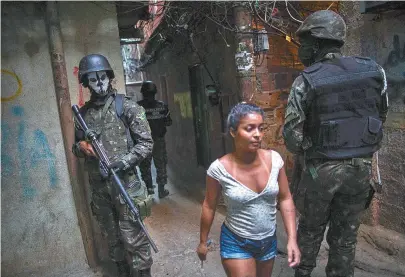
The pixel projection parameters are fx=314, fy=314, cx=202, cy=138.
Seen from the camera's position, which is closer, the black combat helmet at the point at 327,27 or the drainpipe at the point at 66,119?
the black combat helmet at the point at 327,27

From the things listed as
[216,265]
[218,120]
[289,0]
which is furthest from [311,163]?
[218,120]

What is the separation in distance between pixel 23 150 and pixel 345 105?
10.2 feet

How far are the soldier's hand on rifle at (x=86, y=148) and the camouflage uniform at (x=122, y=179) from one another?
0.34 ft

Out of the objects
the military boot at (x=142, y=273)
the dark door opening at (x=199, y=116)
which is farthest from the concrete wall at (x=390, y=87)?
the dark door opening at (x=199, y=116)

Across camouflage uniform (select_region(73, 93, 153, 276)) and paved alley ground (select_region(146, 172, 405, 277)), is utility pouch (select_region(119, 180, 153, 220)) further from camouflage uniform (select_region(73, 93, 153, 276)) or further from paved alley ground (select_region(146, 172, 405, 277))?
paved alley ground (select_region(146, 172, 405, 277))

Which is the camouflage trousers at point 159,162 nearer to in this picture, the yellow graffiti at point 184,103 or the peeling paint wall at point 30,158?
the yellow graffiti at point 184,103

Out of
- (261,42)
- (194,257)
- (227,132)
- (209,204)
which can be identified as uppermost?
(261,42)

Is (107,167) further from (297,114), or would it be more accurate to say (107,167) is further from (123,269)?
(297,114)

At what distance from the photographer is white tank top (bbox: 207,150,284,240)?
6.25 feet

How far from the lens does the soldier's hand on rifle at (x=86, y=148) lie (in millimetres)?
Answer: 2748


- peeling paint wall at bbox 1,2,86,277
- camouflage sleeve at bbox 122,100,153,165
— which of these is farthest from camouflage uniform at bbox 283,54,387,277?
peeling paint wall at bbox 1,2,86,277

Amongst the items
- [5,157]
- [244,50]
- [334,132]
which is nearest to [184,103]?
[244,50]

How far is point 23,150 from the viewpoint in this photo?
3.27 m

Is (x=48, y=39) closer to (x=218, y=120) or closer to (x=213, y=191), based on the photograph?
(x=213, y=191)
